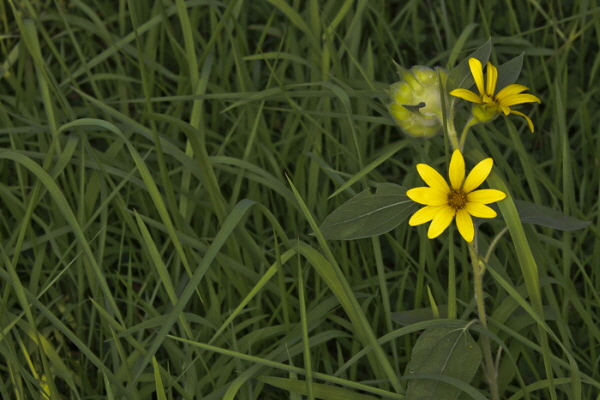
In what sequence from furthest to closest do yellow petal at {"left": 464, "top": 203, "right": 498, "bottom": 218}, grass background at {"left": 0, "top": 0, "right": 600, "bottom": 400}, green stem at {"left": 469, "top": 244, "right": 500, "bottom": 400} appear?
grass background at {"left": 0, "top": 0, "right": 600, "bottom": 400}, green stem at {"left": 469, "top": 244, "right": 500, "bottom": 400}, yellow petal at {"left": 464, "top": 203, "right": 498, "bottom": 218}

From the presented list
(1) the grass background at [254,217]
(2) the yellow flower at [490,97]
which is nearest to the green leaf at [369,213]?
(1) the grass background at [254,217]

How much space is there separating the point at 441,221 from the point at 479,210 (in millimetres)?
54

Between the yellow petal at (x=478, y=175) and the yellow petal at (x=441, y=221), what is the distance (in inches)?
1.7

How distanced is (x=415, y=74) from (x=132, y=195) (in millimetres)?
779

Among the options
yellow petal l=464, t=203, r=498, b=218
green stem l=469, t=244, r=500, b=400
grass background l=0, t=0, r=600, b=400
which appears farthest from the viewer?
grass background l=0, t=0, r=600, b=400

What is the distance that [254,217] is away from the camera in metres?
1.58

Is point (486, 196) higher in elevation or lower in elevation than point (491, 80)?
lower

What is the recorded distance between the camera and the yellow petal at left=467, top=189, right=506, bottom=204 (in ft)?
3.24

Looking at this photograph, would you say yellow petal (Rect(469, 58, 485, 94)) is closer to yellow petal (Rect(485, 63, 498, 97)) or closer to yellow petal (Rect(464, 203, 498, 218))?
yellow petal (Rect(485, 63, 498, 97))

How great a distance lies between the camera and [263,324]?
146cm

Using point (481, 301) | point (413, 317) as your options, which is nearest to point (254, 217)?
point (413, 317)

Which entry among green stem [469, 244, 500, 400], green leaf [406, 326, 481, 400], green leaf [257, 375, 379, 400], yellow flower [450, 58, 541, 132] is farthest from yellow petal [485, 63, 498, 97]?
green leaf [257, 375, 379, 400]

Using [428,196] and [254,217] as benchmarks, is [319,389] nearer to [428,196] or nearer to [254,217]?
[428,196]

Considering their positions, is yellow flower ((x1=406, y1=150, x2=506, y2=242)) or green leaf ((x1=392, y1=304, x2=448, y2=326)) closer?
yellow flower ((x1=406, y1=150, x2=506, y2=242))
